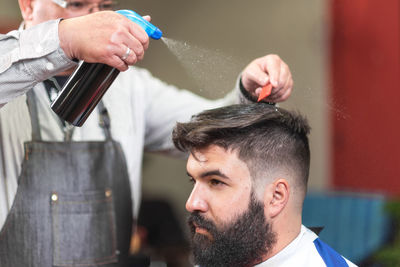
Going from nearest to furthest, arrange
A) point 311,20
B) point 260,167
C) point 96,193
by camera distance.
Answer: point 260,167, point 96,193, point 311,20

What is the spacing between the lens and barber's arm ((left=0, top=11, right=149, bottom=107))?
1.26 m

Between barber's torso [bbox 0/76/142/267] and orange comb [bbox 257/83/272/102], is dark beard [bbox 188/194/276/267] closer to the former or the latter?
orange comb [bbox 257/83/272/102]

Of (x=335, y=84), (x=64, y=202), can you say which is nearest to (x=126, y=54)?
(x=64, y=202)

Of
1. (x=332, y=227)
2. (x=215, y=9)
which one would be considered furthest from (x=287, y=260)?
(x=215, y=9)

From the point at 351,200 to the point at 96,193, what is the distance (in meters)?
2.41

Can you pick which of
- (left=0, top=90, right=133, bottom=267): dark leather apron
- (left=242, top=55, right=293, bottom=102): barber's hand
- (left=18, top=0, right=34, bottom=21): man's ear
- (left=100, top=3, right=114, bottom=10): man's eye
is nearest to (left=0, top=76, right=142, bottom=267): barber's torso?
(left=0, top=90, right=133, bottom=267): dark leather apron

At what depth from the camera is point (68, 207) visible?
5.85ft

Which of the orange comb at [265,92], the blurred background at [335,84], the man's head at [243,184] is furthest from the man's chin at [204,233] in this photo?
the blurred background at [335,84]

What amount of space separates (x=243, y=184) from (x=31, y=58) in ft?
2.17

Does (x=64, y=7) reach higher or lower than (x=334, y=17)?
lower

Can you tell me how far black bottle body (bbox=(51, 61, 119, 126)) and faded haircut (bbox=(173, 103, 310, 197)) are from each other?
1.03 feet

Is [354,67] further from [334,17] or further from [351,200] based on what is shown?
[351,200]

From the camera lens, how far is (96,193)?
185 cm

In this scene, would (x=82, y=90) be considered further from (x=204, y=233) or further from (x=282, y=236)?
(x=282, y=236)
